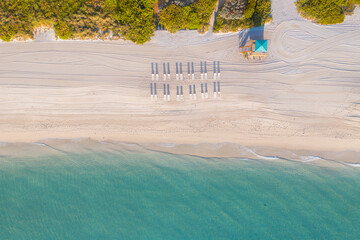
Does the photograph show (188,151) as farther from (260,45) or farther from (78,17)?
(78,17)

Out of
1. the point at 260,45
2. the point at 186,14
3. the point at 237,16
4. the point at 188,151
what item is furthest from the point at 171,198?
the point at 237,16

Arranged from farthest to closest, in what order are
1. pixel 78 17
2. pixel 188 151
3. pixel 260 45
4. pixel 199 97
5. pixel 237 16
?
pixel 188 151 < pixel 199 97 < pixel 237 16 < pixel 78 17 < pixel 260 45

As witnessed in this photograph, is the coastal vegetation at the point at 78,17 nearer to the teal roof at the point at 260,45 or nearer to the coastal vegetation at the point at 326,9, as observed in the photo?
the teal roof at the point at 260,45

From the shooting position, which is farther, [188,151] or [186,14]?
[188,151]

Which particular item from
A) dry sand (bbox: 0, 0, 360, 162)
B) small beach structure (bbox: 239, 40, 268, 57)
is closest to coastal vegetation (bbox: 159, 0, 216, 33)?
dry sand (bbox: 0, 0, 360, 162)

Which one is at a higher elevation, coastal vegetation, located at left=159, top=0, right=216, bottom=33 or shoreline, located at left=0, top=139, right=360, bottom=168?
coastal vegetation, located at left=159, top=0, right=216, bottom=33

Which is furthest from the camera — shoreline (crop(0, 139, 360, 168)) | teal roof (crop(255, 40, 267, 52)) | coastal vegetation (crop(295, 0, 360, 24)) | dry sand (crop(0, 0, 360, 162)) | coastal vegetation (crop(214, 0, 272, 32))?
shoreline (crop(0, 139, 360, 168))

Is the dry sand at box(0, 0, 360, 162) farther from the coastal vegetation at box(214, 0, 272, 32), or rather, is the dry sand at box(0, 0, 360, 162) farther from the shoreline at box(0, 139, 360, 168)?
the coastal vegetation at box(214, 0, 272, 32)
